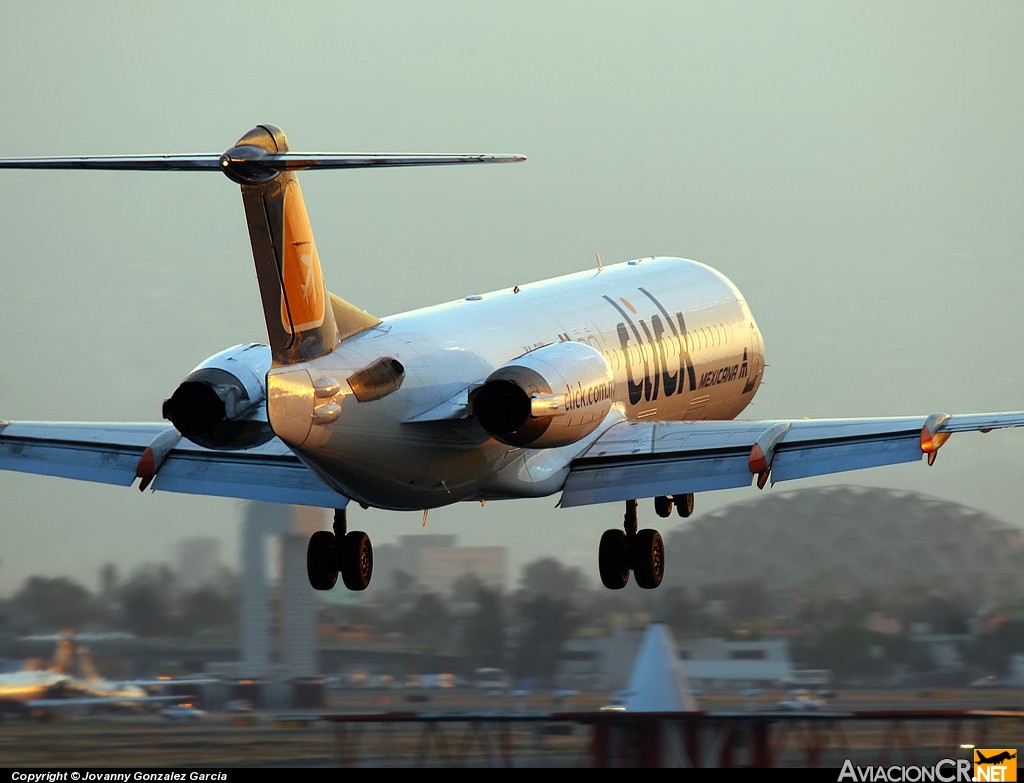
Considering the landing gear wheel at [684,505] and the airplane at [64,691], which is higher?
the landing gear wheel at [684,505]

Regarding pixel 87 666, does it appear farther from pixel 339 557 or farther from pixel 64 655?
pixel 339 557

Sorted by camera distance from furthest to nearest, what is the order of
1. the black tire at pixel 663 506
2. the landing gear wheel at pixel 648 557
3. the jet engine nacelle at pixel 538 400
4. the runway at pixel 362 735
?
the black tire at pixel 663 506 < the landing gear wheel at pixel 648 557 < the runway at pixel 362 735 < the jet engine nacelle at pixel 538 400

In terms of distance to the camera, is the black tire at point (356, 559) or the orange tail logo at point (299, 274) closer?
the orange tail logo at point (299, 274)

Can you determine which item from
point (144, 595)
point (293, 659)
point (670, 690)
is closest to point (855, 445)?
point (670, 690)

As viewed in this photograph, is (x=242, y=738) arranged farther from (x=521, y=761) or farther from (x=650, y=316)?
(x=650, y=316)

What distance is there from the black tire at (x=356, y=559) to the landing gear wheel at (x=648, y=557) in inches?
181

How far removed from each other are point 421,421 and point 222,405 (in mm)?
2812

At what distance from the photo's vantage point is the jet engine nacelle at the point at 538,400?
3306cm

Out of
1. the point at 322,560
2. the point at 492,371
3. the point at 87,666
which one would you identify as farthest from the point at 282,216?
the point at 87,666

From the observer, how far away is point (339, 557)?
38.0 metres

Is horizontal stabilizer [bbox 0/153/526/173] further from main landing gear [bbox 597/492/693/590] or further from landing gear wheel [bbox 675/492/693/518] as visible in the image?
landing gear wheel [bbox 675/492/693/518]

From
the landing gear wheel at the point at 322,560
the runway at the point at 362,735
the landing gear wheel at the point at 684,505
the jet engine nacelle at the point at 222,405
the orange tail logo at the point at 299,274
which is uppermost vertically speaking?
the landing gear wheel at the point at 684,505

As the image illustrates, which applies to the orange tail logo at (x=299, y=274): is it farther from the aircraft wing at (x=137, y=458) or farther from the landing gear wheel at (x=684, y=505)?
the landing gear wheel at (x=684, y=505)

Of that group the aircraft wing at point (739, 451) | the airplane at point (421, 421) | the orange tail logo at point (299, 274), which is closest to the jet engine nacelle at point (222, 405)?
the airplane at point (421, 421)
